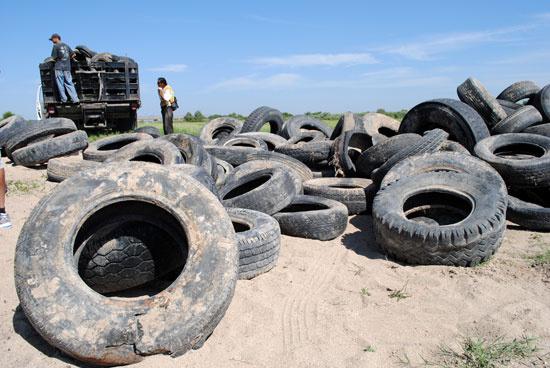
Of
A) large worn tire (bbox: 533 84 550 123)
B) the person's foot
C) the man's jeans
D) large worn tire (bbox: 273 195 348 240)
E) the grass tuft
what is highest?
the man's jeans

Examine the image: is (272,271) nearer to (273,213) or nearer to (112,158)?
(273,213)

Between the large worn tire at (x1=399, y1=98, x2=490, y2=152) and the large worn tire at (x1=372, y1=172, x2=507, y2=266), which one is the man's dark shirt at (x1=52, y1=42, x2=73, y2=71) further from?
the large worn tire at (x1=372, y1=172, x2=507, y2=266)

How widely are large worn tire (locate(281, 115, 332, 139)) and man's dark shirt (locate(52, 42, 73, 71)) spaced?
6.35 metres

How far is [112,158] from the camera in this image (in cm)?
693

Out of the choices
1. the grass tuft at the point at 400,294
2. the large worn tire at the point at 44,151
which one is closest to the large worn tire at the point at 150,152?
the large worn tire at the point at 44,151

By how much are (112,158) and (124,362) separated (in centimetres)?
494

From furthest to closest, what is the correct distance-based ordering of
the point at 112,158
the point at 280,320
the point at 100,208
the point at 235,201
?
the point at 112,158 < the point at 235,201 < the point at 280,320 < the point at 100,208

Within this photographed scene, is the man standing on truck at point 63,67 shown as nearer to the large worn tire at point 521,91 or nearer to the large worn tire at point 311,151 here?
the large worn tire at point 311,151

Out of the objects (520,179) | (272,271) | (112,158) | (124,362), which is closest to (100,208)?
(124,362)

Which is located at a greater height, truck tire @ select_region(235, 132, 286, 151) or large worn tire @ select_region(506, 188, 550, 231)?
truck tire @ select_region(235, 132, 286, 151)

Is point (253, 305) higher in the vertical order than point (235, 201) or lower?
lower

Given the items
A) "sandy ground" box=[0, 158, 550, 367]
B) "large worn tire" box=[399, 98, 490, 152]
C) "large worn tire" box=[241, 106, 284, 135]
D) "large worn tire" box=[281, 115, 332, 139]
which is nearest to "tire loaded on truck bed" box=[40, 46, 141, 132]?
"large worn tire" box=[241, 106, 284, 135]

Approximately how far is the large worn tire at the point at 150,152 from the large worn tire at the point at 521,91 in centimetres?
840

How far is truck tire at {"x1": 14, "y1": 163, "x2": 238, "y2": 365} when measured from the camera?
2.57 metres
